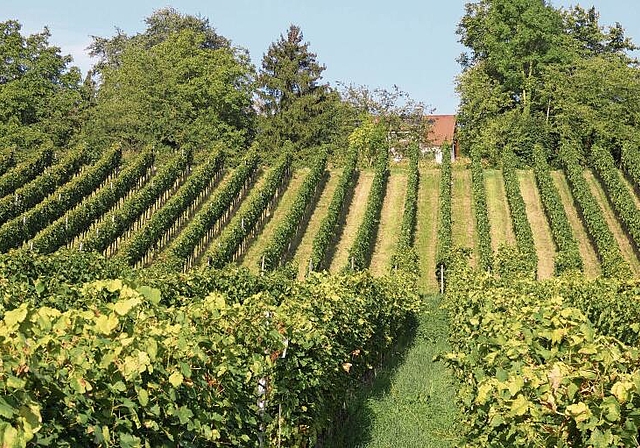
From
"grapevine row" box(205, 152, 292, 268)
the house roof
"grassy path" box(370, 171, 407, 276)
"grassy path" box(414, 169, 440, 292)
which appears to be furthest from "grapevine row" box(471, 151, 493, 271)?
the house roof

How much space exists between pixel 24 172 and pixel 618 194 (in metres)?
27.8

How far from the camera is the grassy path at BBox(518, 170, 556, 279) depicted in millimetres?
38031

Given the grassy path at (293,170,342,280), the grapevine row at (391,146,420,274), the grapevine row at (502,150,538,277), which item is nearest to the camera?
the grapevine row at (391,146,420,274)

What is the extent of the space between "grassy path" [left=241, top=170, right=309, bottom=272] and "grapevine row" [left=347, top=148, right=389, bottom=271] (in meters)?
3.98

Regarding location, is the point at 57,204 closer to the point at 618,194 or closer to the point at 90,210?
the point at 90,210

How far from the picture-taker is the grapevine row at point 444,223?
36969 millimetres

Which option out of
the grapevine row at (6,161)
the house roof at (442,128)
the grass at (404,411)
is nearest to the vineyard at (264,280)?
the grass at (404,411)

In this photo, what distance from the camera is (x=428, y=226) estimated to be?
4284cm

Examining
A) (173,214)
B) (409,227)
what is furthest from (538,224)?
(173,214)

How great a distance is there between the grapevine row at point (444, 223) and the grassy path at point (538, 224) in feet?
12.7

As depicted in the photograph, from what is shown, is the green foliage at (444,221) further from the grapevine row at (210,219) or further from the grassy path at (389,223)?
the grapevine row at (210,219)

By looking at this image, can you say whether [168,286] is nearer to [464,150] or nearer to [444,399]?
[444,399]

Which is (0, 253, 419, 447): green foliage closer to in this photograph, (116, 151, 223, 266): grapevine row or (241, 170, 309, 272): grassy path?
(116, 151, 223, 266): grapevine row

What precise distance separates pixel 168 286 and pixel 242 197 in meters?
28.9
